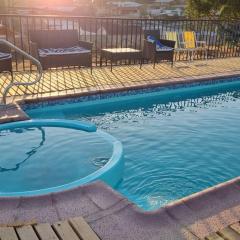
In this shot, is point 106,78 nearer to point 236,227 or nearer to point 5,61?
point 5,61

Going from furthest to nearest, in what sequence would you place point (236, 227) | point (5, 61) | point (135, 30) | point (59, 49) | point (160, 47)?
point (135, 30)
point (160, 47)
point (59, 49)
point (5, 61)
point (236, 227)

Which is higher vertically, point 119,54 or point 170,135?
point 119,54

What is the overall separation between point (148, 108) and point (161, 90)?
0.70 metres

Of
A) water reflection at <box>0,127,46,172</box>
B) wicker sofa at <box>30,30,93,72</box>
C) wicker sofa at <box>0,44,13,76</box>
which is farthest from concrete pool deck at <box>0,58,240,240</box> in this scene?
wicker sofa at <box>30,30,93,72</box>

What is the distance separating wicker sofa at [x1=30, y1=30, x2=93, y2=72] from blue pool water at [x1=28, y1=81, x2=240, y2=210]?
1.34 meters

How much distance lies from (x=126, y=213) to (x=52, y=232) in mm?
561

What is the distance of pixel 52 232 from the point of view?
7.63ft

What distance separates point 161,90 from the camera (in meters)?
6.93

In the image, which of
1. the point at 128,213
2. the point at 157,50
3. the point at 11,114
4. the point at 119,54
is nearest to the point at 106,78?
the point at 119,54

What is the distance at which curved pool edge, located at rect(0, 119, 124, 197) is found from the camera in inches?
123

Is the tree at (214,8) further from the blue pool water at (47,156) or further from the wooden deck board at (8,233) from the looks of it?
the wooden deck board at (8,233)

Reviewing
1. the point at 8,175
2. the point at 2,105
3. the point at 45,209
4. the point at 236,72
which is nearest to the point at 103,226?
the point at 45,209

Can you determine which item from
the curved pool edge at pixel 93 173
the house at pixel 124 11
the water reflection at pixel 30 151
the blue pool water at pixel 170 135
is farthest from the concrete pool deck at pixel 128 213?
the house at pixel 124 11

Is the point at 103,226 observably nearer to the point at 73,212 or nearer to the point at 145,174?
the point at 73,212
